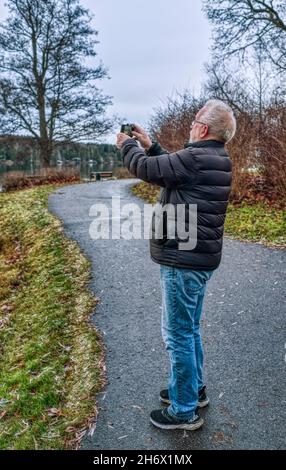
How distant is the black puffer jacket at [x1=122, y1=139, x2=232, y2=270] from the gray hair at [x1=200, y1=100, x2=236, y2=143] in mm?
68

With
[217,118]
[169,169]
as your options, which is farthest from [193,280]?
[217,118]

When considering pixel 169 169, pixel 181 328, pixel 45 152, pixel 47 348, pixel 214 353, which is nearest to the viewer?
pixel 169 169

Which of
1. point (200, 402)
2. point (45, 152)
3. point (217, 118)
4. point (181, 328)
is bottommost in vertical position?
point (200, 402)

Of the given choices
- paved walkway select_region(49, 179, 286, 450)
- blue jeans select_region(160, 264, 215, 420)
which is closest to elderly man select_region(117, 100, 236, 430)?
blue jeans select_region(160, 264, 215, 420)

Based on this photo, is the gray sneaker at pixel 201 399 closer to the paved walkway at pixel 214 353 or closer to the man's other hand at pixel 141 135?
the paved walkway at pixel 214 353

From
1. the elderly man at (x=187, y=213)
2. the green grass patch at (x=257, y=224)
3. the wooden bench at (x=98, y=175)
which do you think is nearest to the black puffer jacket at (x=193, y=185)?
the elderly man at (x=187, y=213)

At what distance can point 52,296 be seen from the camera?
6031 mm

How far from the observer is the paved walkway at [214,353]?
292cm

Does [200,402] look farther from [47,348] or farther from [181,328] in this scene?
[47,348]

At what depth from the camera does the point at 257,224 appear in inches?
360

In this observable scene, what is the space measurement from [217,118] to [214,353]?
7.66 ft

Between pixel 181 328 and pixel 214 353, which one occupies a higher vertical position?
pixel 181 328

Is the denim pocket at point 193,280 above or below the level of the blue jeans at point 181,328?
above
